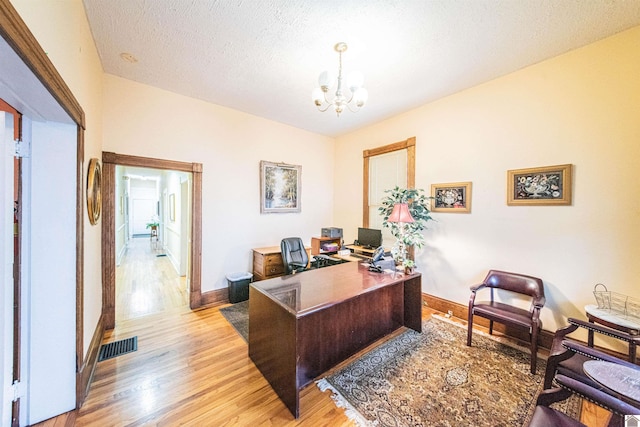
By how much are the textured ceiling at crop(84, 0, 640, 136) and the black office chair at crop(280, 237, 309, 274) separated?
229 centimetres

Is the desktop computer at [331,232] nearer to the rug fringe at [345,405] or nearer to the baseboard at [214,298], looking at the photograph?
the baseboard at [214,298]

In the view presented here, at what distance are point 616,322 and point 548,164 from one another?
156 centimetres

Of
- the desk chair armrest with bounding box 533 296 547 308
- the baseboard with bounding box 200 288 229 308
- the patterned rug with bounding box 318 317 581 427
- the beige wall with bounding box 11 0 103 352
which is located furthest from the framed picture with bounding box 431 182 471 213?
the beige wall with bounding box 11 0 103 352

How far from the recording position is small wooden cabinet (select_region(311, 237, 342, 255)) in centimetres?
434

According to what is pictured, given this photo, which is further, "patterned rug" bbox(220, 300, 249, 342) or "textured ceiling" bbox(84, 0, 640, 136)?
"patterned rug" bbox(220, 300, 249, 342)

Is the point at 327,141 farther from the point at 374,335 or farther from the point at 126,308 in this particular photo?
the point at 126,308

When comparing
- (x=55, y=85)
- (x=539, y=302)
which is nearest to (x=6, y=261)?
(x=55, y=85)

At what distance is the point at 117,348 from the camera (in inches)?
96.6

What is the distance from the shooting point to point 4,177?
140 centimetres

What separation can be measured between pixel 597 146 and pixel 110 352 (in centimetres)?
528

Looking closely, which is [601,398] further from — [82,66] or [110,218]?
[110,218]

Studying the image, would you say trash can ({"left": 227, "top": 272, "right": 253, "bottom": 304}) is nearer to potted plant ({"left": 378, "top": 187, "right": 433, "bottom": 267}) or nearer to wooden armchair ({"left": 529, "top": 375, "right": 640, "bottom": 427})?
potted plant ({"left": 378, "top": 187, "right": 433, "bottom": 267})

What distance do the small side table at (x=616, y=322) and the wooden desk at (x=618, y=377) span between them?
64cm

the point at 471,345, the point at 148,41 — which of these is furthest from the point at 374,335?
the point at 148,41
